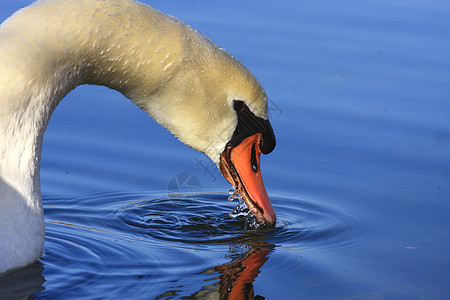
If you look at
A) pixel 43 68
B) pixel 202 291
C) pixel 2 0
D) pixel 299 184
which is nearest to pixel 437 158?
pixel 299 184

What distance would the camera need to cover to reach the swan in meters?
4.95

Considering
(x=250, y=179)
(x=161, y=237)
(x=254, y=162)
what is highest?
(x=254, y=162)

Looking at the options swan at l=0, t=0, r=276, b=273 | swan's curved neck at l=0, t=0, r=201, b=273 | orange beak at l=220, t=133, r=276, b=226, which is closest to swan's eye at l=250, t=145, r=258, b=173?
orange beak at l=220, t=133, r=276, b=226

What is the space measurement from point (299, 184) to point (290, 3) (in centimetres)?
525

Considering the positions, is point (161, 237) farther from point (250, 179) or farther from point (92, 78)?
point (92, 78)

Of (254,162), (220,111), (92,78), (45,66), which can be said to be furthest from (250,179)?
(45,66)

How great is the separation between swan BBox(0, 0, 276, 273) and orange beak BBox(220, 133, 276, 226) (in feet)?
1.12

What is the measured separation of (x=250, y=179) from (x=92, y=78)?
57.5 inches

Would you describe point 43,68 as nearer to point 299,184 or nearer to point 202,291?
point 202,291

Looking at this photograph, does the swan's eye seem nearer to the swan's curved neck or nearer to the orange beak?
the orange beak

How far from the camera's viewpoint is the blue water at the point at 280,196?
17.6 feet

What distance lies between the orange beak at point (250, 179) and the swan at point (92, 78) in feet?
1.12

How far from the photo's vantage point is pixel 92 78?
210 inches

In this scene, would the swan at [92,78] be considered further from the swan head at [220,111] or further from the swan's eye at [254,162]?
the swan's eye at [254,162]
